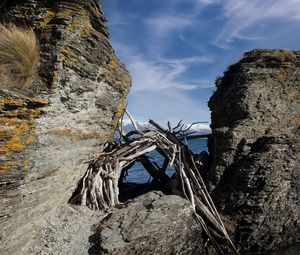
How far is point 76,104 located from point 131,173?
15.9 metres

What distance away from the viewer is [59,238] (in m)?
6.89

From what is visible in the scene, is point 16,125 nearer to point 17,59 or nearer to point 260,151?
point 17,59

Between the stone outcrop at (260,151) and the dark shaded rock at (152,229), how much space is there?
1574mm

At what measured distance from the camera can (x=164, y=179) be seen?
1191 centimetres

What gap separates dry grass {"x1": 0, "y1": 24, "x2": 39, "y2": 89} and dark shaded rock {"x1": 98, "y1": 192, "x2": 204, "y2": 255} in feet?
10.3

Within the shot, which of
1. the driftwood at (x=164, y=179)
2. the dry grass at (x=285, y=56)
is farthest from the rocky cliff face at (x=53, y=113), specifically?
the dry grass at (x=285, y=56)

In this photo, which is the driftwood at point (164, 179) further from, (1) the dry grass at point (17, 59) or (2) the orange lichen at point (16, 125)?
(1) the dry grass at point (17, 59)

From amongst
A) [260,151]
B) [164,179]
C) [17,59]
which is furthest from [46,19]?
→ [164,179]

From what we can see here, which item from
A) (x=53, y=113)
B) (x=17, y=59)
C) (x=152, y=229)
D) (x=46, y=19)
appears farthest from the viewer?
(x=46, y=19)

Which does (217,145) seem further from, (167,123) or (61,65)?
(61,65)

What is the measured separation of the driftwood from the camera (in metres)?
8.59

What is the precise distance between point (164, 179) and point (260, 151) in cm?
363

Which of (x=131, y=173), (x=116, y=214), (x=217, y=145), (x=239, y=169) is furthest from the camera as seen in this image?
(x=131, y=173)

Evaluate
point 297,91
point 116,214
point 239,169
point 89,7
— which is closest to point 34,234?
point 116,214
